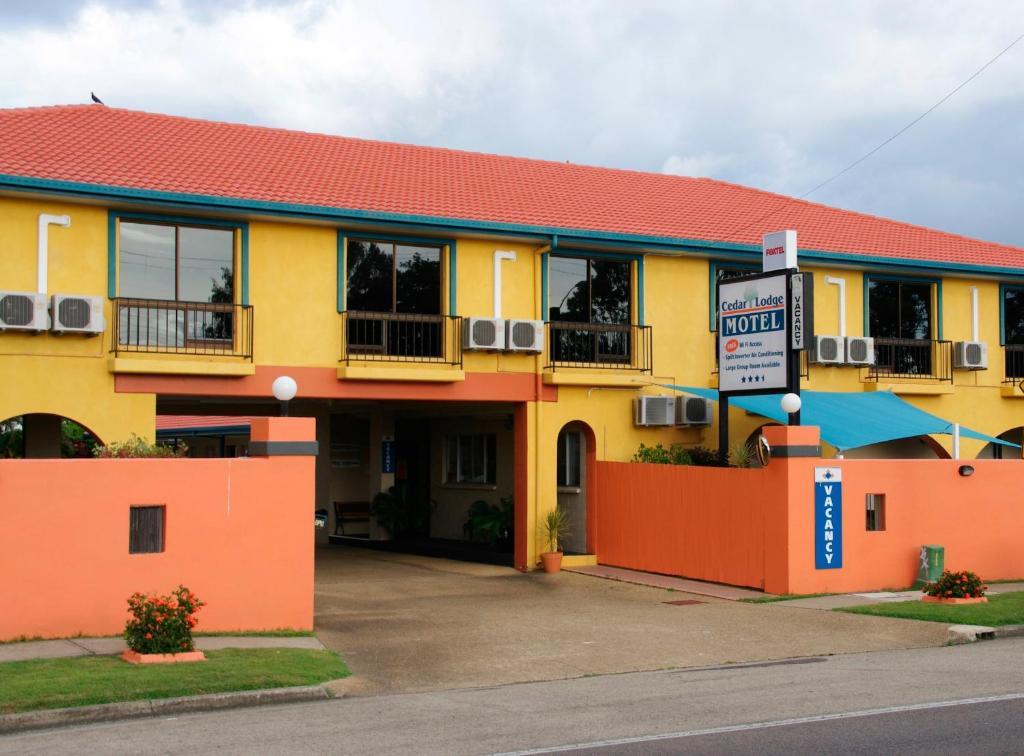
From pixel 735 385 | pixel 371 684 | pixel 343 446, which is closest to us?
pixel 371 684

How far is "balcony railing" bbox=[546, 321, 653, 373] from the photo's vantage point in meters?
22.9

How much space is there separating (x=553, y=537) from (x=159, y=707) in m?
12.6

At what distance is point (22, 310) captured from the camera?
712 inches

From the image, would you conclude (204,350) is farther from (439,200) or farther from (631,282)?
(631,282)

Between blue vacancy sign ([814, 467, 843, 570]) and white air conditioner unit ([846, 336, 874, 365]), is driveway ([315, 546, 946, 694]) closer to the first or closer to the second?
blue vacancy sign ([814, 467, 843, 570])

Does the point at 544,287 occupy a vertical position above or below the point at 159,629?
above

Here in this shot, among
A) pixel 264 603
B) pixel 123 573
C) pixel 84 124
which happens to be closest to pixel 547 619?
pixel 264 603

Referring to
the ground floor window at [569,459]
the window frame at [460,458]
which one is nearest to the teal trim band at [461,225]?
the ground floor window at [569,459]

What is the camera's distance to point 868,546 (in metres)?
19.2

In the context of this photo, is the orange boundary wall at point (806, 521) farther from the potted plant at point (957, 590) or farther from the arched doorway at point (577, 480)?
the potted plant at point (957, 590)

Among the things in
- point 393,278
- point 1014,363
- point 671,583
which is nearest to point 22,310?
point 393,278

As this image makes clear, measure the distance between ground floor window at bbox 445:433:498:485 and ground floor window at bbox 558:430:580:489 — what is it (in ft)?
9.53

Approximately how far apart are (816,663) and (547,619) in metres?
4.49

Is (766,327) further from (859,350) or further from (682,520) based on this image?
(859,350)
